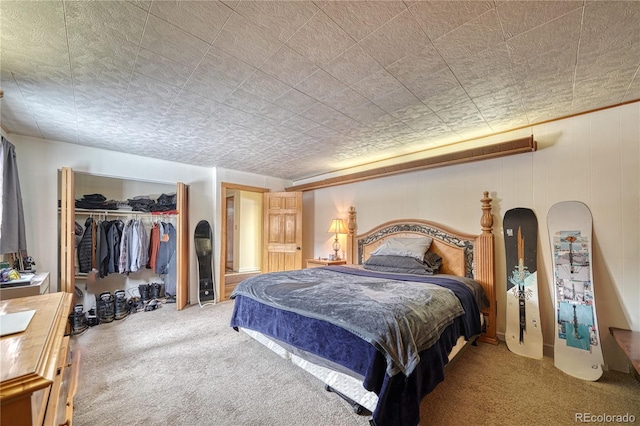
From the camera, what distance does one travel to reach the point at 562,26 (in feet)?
4.61

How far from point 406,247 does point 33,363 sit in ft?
10.6

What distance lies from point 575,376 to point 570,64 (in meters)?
2.43

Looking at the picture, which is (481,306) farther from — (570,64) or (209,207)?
(209,207)

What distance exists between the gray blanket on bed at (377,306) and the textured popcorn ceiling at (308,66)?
1.61 metres

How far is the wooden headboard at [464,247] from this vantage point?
2873 mm

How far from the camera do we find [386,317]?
1.61 m

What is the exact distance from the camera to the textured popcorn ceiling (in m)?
1.33

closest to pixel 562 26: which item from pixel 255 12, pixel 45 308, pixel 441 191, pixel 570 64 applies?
pixel 570 64

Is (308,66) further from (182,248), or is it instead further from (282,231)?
(282,231)

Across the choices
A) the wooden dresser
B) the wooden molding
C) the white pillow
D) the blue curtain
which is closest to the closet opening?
the blue curtain

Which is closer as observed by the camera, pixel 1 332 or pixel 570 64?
pixel 1 332

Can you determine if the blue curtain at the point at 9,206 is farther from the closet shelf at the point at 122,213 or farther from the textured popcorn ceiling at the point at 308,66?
the closet shelf at the point at 122,213

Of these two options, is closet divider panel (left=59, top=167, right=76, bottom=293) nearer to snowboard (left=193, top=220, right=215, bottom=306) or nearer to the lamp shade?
snowboard (left=193, top=220, right=215, bottom=306)

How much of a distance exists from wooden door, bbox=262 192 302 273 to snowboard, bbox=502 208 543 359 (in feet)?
10.5
